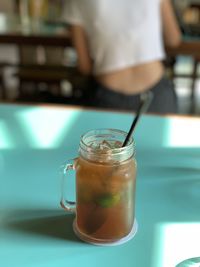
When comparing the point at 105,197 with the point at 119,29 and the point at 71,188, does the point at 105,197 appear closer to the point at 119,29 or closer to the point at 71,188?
the point at 71,188

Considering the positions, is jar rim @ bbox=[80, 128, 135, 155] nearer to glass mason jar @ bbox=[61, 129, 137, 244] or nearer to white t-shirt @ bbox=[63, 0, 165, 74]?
glass mason jar @ bbox=[61, 129, 137, 244]

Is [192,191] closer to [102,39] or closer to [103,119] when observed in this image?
[103,119]

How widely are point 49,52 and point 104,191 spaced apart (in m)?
3.02

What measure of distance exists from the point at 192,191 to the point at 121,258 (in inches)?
9.7

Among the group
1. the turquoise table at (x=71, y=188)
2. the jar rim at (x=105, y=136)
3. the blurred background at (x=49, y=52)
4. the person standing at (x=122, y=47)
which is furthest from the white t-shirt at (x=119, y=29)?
the jar rim at (x=105, y=136)

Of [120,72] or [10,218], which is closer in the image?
[10,218]

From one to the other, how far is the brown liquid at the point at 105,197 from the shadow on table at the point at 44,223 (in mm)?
41

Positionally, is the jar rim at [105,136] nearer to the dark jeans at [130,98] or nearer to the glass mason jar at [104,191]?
the glass mason jar at [104,191]

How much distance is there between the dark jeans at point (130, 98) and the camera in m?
1.75

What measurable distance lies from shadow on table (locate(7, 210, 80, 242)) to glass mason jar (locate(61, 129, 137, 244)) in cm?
3

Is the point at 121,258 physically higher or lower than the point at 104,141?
lower

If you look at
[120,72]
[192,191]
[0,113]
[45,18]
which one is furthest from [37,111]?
[45,18]

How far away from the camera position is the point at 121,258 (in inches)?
25.9

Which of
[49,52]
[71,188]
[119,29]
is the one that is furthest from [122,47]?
[49,52]
